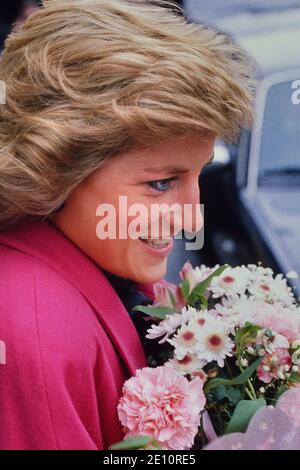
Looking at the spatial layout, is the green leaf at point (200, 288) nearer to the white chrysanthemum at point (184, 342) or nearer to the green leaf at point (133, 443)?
the white chrysanthemum at point (184, 342)

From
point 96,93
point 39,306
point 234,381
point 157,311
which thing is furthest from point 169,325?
point 96,93

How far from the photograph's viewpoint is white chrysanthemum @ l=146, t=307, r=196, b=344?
54.1 inches

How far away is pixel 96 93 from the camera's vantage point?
123 centimetres

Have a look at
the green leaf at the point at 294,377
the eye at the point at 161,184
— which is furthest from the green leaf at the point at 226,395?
the eye at the point at 161,184

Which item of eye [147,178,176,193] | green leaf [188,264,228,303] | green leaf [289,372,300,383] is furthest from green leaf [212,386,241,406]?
eye [147,178,176,193]

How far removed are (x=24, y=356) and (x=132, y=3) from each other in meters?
0.67

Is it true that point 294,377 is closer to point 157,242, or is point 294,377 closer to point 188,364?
point 188,364

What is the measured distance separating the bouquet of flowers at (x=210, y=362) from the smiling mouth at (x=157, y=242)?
0.42 feet

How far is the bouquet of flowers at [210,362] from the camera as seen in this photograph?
1.23m

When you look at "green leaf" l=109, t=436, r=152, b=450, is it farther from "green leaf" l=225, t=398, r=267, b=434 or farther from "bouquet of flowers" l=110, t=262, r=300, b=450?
"green leaf" l=225, t=398, r=267, b=434

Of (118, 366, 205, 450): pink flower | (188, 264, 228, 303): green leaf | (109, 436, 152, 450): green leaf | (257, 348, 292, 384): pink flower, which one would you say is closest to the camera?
(109, 436, 152, 450): green leaf

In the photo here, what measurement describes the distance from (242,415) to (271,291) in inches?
13.8
